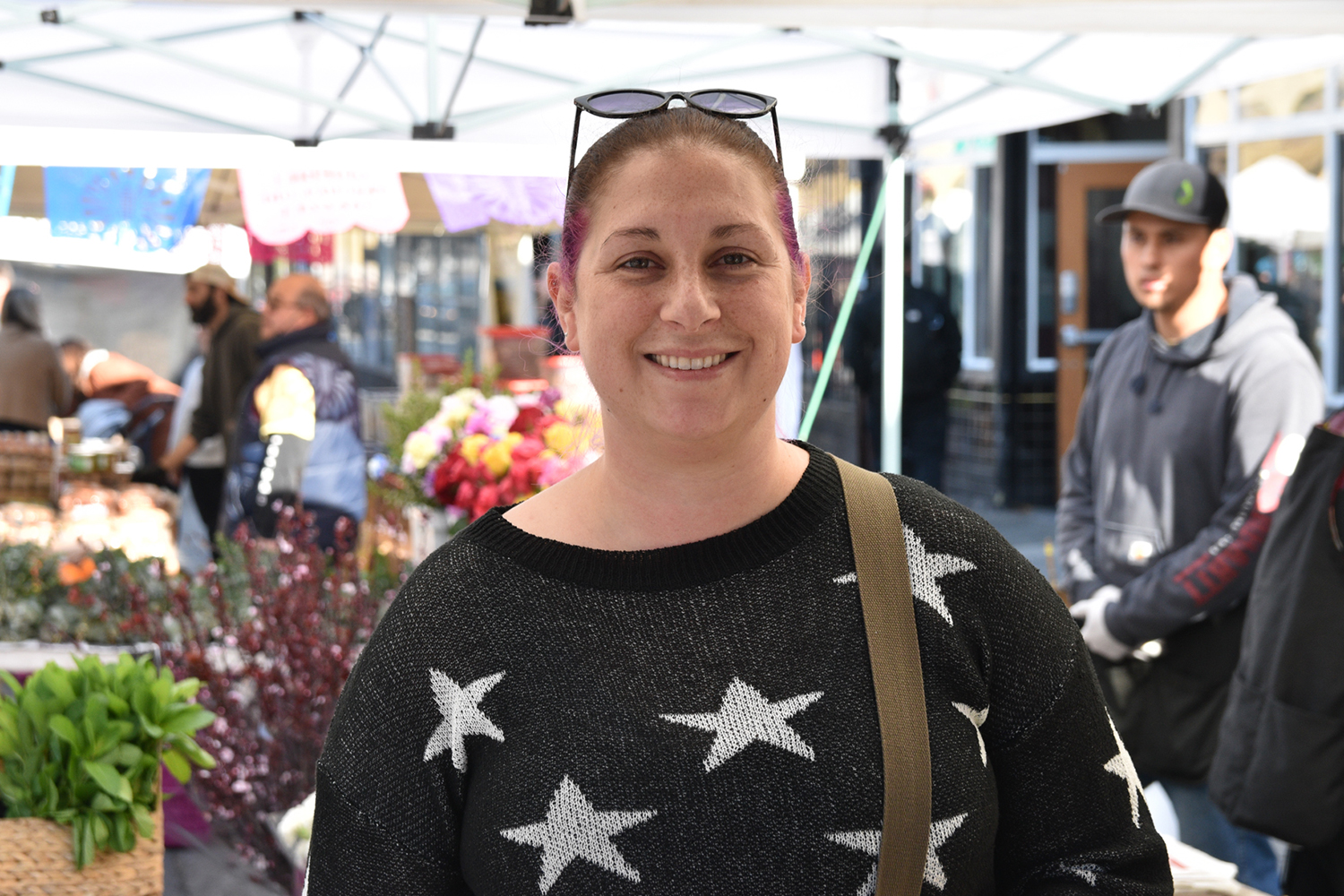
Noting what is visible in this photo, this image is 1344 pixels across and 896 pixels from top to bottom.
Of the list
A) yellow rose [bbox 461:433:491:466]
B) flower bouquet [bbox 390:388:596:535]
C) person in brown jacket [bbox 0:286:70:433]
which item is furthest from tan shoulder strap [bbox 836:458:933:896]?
person in brown jacket [bbox 0:286:70:433]

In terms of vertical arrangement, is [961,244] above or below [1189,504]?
above

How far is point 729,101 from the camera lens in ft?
4.74

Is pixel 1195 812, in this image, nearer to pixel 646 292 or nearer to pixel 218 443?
pixel 646 292

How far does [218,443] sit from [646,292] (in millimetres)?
6031

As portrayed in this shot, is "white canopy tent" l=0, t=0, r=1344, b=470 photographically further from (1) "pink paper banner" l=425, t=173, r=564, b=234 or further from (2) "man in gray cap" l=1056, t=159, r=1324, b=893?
(2) "man in gray cap" l=1056, t=159, r=1324, b=893

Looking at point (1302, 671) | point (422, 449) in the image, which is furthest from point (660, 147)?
point (422, 449)

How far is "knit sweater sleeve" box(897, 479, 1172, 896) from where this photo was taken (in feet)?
4.33

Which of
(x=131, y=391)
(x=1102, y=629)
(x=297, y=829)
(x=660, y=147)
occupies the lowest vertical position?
(x=297, y=829)

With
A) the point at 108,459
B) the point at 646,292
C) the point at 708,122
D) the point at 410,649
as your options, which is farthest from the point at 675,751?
the point at 108,459

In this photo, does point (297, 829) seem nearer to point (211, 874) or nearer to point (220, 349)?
point (211, 874)

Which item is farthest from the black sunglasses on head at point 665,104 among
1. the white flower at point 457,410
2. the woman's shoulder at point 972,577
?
the white flower at point 457,410

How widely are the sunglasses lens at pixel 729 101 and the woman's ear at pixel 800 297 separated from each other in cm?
18

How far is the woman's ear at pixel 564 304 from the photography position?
57.0 inches

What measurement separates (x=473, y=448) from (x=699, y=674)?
243cm
